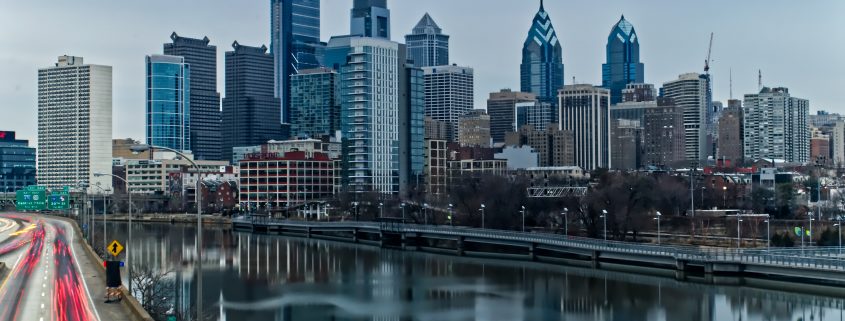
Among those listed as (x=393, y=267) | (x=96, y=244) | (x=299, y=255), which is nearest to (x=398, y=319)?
(x=393, y=267)

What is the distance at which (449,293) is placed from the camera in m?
78.3

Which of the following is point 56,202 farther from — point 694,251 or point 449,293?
point 694,251

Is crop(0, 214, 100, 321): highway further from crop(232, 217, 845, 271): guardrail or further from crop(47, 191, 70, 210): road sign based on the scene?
crop(232, 217, 845, 271): guardrail

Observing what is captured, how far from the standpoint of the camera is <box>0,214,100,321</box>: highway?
49.2 metres

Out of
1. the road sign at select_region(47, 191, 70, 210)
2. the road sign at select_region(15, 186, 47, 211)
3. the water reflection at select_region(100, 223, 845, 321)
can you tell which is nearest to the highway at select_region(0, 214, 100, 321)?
the water reflection at select_region(100, 223, 845, 321)

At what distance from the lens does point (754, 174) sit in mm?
181000

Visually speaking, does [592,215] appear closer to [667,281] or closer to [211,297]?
[667,281]

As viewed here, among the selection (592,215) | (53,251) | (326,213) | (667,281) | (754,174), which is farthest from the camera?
(326,213)

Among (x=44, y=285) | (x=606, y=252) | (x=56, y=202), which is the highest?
(x=56, y=202)

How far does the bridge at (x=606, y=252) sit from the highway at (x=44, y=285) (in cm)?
4239

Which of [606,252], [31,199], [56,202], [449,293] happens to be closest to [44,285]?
[449,293]

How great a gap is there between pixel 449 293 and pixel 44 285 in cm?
2965

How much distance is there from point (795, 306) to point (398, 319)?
84.8 ft

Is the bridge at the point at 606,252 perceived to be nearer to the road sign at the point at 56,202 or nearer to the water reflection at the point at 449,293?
the water reflection at the point at 449,293
